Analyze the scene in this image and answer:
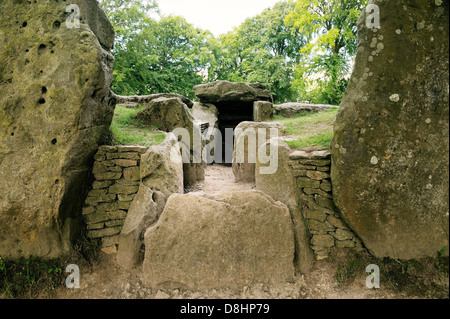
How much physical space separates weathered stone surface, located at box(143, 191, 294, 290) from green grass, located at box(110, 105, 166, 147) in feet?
6.11

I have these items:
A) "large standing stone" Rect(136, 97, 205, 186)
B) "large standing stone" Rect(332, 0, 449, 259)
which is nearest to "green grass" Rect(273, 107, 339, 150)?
"large standing stone" Rect(332, 0, 449, 259)

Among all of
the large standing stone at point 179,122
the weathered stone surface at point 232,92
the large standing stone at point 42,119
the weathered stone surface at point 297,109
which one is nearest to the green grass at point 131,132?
the large standing stone at point 179,122

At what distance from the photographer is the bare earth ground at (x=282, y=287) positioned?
9.42 ft

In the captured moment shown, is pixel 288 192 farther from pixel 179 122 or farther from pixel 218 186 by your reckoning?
pixel 179 122

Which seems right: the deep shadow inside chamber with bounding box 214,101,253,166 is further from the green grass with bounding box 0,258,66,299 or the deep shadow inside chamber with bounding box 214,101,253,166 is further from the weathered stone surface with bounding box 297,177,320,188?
the green grass with bounding box 0,258,66,299

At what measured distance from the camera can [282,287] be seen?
312 centimetres

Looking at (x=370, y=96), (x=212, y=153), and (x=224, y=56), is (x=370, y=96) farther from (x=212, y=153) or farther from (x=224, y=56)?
(x=224, y=56)

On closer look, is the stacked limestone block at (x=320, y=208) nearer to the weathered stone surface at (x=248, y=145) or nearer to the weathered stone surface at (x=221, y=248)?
the weathered stone surface at (x=221, y=248)

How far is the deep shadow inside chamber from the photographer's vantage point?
963 cm

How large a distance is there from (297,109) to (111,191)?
23.2 feet

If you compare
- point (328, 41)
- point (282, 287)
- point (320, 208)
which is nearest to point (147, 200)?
point (282, 287)

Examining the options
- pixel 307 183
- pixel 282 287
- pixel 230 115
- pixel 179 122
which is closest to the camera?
pixel 282 287
